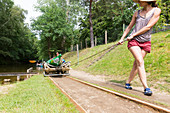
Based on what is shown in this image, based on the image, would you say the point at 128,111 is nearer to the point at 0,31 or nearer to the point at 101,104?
the point at 101,104

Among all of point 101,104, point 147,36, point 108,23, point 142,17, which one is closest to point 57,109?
point 101,104

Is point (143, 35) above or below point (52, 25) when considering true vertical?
below

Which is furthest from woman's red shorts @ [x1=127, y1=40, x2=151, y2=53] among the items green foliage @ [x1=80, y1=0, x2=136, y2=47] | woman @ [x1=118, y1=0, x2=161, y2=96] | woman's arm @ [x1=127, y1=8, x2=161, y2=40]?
green foliage @ [x1=80, y1=0, x2=136, y2=47]

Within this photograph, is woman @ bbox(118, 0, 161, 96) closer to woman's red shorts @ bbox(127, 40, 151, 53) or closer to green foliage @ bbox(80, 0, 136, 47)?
woman's red shorts @ bbox(127, 40, 151, 53)

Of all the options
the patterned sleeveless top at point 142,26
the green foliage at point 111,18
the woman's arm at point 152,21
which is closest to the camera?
the woman's arm at point 152,21

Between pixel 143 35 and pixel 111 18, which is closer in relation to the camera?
pixel 143 35

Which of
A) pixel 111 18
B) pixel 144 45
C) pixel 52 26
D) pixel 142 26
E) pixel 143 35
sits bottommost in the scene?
pixel 144 45

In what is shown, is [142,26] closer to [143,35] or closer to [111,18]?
[143,35]

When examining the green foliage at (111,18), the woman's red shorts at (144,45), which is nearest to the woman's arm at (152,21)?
the woman's red shorts at (144,45)

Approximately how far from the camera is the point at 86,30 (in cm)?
3067

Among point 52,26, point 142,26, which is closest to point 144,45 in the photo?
point 142,26

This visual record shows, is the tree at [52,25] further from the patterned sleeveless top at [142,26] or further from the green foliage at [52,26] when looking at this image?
the patterned sleeveless top at [142,26]

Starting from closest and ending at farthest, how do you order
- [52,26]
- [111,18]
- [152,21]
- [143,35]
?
[152,21] → [143,35] → [52,26] → [111,18]

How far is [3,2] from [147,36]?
34.1 meters
